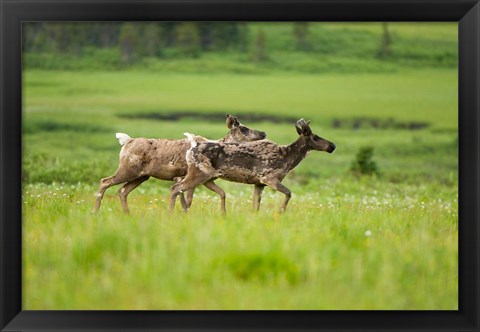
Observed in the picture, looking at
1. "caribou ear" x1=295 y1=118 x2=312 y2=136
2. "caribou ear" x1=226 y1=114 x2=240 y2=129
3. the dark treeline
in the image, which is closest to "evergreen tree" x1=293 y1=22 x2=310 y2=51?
the dark treeline

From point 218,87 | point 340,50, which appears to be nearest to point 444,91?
point 340,50

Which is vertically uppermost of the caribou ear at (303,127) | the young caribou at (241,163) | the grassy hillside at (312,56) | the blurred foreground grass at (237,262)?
the grassy hillside at (312,56)

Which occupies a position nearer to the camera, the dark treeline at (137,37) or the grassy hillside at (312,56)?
the grassy hillside at (312,56)

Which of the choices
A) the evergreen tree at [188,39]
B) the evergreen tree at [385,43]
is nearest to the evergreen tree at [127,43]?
the evergreen tree at [188,39]

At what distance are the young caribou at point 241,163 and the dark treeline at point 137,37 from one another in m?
27.3

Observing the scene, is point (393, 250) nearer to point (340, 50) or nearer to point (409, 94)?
point (409, 94)

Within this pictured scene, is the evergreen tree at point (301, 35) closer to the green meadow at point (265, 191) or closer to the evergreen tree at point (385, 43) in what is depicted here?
the green meadow at point (265, 191)

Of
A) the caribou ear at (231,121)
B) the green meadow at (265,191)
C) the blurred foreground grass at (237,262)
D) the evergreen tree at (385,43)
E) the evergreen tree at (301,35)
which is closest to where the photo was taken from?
the blurred foreground grass at (237,262)

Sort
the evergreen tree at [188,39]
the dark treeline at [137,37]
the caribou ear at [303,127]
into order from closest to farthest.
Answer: the caribou ear at [303,127] → the dark treeline at [137,37] → the evergreen tree at [188,39]
